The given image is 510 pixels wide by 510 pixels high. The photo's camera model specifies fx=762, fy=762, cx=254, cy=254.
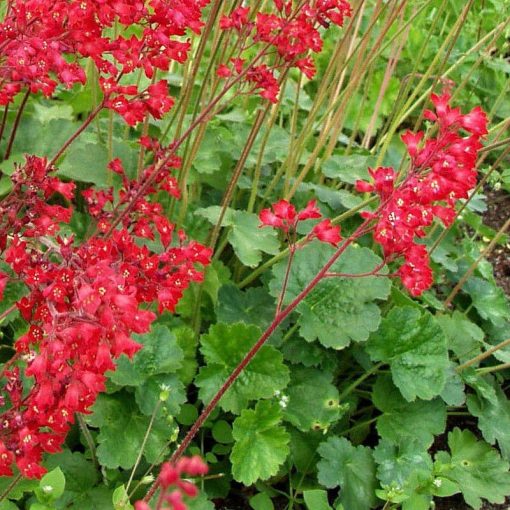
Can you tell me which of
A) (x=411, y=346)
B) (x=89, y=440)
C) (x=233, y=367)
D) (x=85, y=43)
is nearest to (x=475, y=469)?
(x=411, y=346)

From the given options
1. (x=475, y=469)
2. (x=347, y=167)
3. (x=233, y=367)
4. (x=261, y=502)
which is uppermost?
(x=347, y=167)

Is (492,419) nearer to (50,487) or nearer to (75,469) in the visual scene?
(75,469)

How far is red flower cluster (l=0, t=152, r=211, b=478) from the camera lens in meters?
1.21

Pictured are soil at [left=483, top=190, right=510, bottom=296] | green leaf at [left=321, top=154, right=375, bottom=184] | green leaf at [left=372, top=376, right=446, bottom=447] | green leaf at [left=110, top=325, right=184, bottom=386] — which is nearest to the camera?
green leaf at [left=110, top=325, right=184, bottom=386]

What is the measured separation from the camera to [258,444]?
1.96 meters

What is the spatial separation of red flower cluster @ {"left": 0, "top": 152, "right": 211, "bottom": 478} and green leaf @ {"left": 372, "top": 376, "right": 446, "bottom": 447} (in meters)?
0.84

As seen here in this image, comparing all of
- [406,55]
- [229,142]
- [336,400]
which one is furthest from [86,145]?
[406,55]

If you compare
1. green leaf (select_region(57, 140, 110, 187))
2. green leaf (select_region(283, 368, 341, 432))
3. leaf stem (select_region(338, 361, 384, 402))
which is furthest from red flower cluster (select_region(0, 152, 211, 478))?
leaf stem (select_region(338, 361, 384, 402))

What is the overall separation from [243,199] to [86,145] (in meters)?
0.62

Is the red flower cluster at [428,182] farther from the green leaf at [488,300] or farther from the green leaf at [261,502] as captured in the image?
the green leaf at [488,300]

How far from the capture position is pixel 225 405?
2.02m

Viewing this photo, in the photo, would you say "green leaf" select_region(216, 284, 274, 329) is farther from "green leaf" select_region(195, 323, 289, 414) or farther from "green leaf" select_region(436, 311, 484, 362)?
"green leaf" select_region(436, 311, 484, 362)

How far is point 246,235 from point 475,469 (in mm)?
968

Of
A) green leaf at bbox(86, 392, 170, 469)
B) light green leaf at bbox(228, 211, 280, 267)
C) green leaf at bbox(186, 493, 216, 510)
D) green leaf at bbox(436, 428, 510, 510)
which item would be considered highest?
light green leaf at bbox(228, 211, 280, 267)
